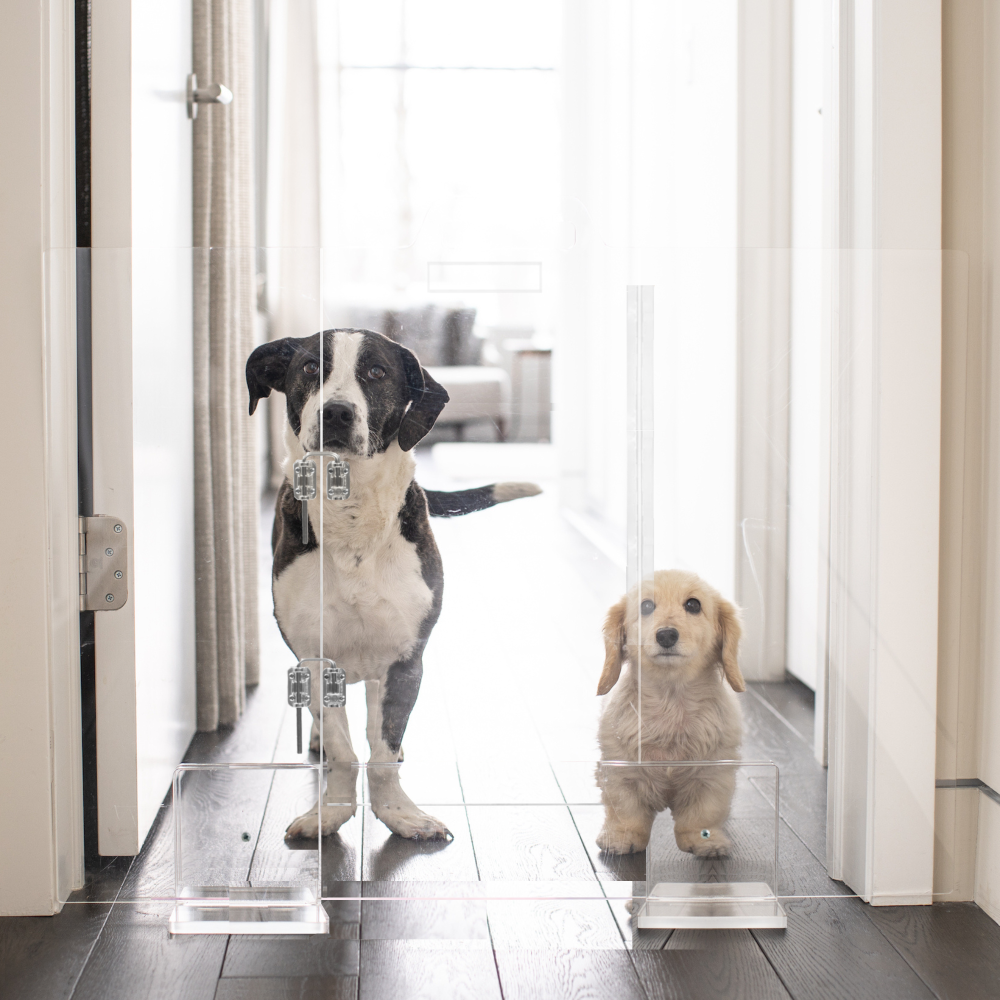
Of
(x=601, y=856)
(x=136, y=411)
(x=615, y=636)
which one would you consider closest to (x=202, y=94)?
(x=136, y=411)

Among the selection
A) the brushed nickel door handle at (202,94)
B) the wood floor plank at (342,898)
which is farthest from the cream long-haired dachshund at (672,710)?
the brushed nickel door handle at (202,94)

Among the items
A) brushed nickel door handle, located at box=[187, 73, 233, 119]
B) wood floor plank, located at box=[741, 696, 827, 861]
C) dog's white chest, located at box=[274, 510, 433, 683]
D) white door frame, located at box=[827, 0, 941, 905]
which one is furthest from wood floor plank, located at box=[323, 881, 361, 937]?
brushed nickel door handle, located at box=[187, 73, 233, 119]

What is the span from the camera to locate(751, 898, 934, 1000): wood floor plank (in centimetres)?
102

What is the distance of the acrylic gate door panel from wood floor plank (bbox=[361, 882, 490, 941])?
35 cm

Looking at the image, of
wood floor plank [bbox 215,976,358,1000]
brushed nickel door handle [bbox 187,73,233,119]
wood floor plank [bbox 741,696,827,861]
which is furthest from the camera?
brushed nickel door handle [bbox 187,73,233,119]

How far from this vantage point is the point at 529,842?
3.96ft

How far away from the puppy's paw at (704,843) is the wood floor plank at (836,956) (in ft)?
0.33

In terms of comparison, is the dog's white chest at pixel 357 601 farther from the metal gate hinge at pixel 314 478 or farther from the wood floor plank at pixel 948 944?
the wood floor plank at pixel 948 944

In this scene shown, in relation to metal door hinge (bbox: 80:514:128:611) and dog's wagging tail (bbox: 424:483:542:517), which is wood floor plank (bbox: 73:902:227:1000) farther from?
dog's wagging tail (bbox: 424:483:542:517)

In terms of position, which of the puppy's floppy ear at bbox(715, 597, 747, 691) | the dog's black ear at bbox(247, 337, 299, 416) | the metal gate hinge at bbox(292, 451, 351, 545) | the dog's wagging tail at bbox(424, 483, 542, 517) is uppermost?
the dog's black ear at bbox(247, 337, 299, 416)

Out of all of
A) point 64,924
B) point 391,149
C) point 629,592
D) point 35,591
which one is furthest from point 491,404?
point 391,149

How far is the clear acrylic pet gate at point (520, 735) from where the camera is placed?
3.78 feet

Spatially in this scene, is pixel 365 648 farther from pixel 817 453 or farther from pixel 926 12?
pixel 926 12

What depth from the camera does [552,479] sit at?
46.2 inches
